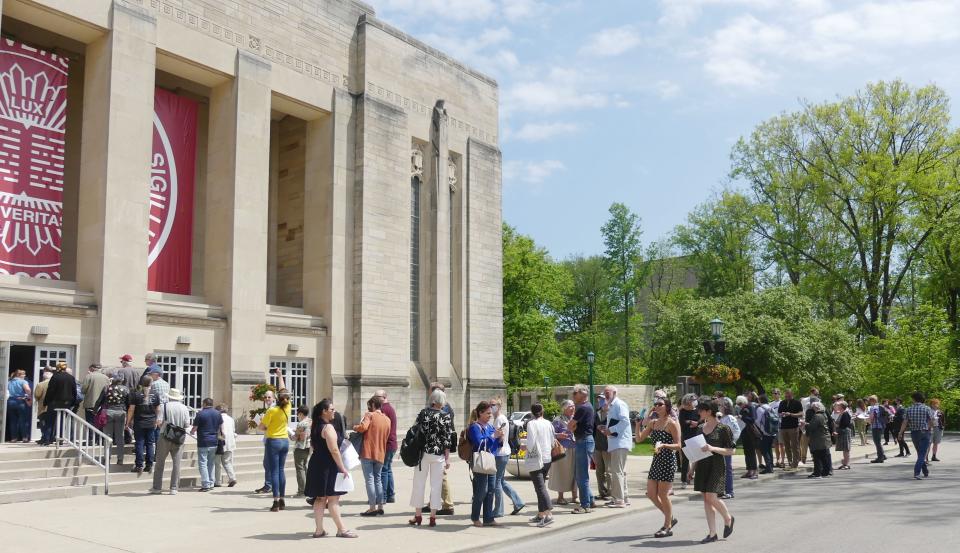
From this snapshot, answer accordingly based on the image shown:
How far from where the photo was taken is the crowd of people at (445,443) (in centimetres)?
1041

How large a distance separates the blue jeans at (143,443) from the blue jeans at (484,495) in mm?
7173

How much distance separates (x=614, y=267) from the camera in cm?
6194

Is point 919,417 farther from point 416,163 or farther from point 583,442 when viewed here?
point 416,163

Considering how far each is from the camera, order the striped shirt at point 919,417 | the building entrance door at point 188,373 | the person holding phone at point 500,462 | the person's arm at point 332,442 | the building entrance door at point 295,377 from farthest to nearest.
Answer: the building entrance door at point 295,377 → the building entrance door at point 188,373 → the striped shirt at point 919,417 → the person holding phone at point 500,462 → the person's arm at point 332,442

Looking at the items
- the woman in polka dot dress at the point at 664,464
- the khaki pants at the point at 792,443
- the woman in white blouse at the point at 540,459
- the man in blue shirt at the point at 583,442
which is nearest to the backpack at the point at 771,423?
the khaki pants at the point at 792,443

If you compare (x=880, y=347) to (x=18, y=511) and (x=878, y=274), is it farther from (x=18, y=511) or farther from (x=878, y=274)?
(x=18, y=511)

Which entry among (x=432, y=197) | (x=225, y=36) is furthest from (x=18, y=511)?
(x=432, y=197)

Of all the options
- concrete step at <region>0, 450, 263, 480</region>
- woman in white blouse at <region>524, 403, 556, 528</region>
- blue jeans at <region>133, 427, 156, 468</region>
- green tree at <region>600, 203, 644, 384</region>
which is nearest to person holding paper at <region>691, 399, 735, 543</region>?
woman in white blouse at <region>524, 403, 556, 528</region>

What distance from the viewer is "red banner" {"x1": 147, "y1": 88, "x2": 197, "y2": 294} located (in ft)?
72.4

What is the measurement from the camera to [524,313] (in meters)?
50.2

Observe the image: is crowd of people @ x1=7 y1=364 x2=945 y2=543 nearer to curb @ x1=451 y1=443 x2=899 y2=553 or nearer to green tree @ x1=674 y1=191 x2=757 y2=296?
curb @ x1=451 y1=443 x2=899 y2=553

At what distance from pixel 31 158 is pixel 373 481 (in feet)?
43.6

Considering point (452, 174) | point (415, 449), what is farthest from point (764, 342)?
point (415, 449)

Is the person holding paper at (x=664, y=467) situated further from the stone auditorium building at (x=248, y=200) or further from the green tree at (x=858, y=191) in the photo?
the green tree at (x=858, y=191)
